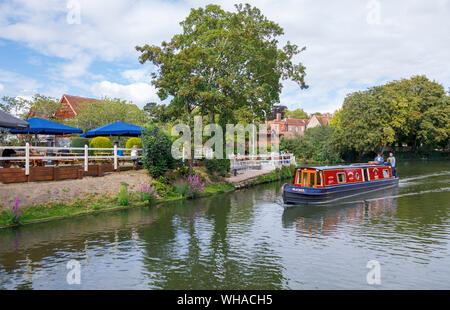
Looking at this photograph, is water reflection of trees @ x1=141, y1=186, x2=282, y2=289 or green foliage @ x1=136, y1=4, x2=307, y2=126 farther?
green foliage @ x1=136, y1=4, x2=307, y2=126

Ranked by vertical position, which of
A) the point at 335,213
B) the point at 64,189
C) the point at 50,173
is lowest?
the point at 335,213

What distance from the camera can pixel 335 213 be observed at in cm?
1842

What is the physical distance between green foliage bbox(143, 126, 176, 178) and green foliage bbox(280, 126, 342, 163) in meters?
39.8

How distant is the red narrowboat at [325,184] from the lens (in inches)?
795

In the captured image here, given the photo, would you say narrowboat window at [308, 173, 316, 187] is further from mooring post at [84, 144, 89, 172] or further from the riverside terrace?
mooring post at [84, 144, 89, 172]

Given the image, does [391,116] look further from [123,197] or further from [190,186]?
[123,197]

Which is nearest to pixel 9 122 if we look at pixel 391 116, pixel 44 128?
pixel 44 128

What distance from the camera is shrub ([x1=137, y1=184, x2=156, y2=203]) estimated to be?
19875mm

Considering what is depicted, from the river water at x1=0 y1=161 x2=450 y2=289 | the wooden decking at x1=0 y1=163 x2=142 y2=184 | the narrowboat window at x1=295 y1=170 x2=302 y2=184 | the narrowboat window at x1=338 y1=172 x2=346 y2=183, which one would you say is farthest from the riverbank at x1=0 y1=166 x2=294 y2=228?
the narrowboat window at x1=338 y1=172 x2=346 y2=183

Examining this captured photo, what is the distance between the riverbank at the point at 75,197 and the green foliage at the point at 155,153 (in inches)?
27.8

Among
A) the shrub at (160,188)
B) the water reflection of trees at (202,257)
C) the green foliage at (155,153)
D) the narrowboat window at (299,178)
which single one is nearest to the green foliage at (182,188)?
the shrub at (160,188)

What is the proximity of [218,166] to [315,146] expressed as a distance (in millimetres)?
39290

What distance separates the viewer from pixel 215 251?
11.6 meters

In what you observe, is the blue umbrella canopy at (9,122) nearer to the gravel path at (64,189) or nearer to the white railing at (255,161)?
the gravel path at (64,189)
